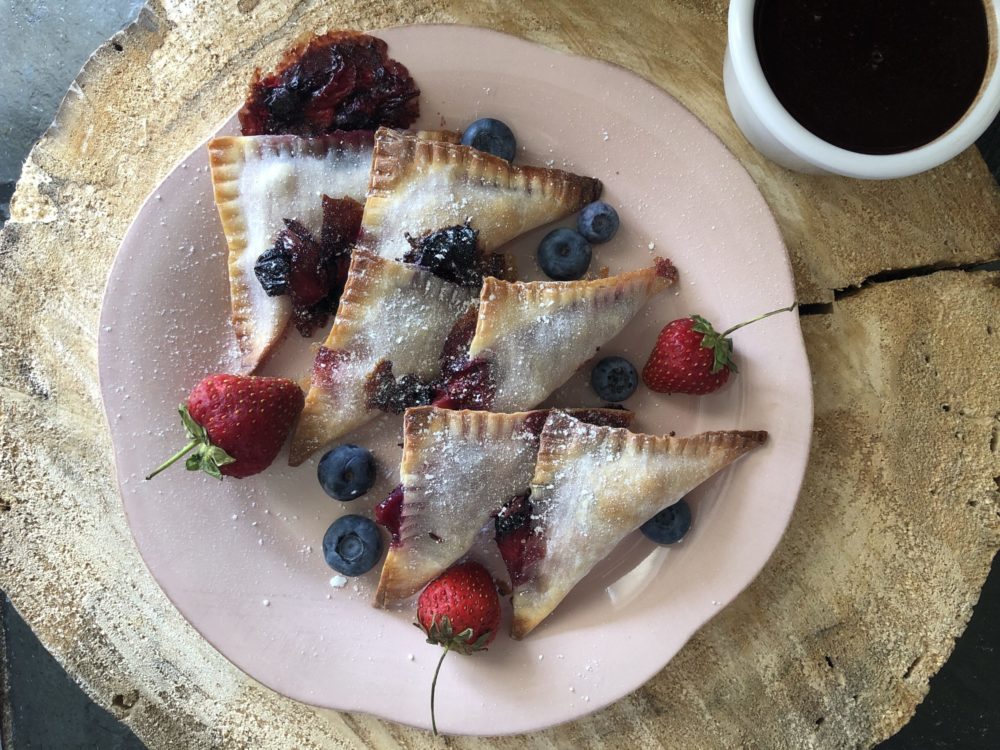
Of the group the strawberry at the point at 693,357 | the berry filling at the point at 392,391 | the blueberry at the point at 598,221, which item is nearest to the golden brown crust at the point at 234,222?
the berry filling at the point at 392,391

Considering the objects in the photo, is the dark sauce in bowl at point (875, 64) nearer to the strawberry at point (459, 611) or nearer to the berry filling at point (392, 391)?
the berry filling at point (392, 391)

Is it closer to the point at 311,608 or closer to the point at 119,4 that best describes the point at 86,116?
the point at 119,4

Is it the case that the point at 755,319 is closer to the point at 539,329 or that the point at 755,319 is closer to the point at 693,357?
the point at 693,357

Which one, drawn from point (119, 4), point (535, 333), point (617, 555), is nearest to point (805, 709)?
point (617, 555)

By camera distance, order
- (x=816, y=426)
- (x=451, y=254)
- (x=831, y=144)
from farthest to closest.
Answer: (x=816, y=426) → (x=451, y=254) → (x=831, y=144)

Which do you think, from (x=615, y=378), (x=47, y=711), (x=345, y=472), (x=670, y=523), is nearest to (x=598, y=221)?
(x=615, y=378)

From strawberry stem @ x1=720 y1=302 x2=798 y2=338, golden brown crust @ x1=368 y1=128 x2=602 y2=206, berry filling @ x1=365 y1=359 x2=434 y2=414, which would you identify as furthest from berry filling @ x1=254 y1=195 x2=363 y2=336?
strawberry stem @ x1=720 y1=302 x2=798 y2=338

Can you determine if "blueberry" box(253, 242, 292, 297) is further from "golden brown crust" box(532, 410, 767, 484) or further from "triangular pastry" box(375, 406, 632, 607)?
"golden brown crust" box(532, 410, 767, 484)
